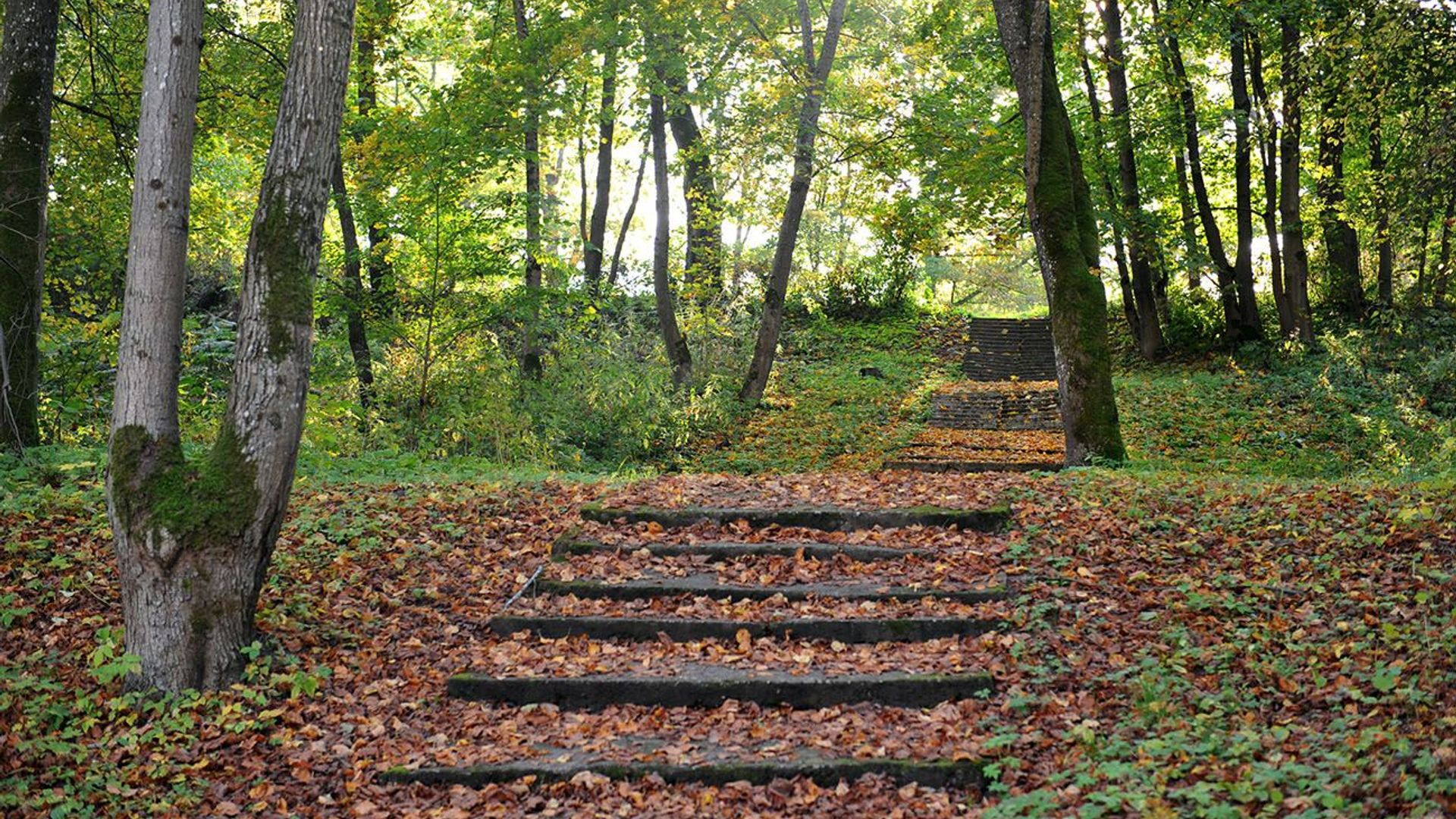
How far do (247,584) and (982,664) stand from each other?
4071 mm

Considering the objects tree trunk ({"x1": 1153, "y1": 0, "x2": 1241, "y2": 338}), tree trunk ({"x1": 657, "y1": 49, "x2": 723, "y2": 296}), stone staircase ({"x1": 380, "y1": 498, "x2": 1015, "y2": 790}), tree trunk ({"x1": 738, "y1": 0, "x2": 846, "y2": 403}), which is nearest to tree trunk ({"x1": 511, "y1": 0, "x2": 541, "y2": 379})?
tree trunk ({"x1": 657, "y1": 49, "x2": 723, "y2": 296})

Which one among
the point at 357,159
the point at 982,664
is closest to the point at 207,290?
the point at 357,159

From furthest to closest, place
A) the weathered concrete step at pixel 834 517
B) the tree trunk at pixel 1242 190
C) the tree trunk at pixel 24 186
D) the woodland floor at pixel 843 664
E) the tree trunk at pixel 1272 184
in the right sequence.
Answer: the tree trunk at pixel 1272 184
the tree trunk at pixel 1242 190
the tree trunk at pixel 24 186
the weathered concrete step at pixel 834 517
the woodland floor at pixel 843 664

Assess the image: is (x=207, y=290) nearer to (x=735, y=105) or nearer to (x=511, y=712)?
(x=735, y=105)

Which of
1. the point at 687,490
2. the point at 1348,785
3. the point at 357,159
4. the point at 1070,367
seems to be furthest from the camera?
the point at 357,159

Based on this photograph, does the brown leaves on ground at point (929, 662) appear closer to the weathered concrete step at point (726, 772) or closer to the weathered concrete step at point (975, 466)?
the weathered concrete step at point (726, 772)

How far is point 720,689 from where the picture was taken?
579 centimetres

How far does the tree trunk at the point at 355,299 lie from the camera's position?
41.3 ft

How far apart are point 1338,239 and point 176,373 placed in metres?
20.3

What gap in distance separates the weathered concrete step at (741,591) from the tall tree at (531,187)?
23.2 ft

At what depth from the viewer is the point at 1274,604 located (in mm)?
6086

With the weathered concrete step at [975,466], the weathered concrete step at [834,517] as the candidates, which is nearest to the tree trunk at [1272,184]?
the weathered concrete step at [975,466]

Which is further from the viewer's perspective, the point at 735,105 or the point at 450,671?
the point at 735,105

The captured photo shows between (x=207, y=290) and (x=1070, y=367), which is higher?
(x=207, y=290)
